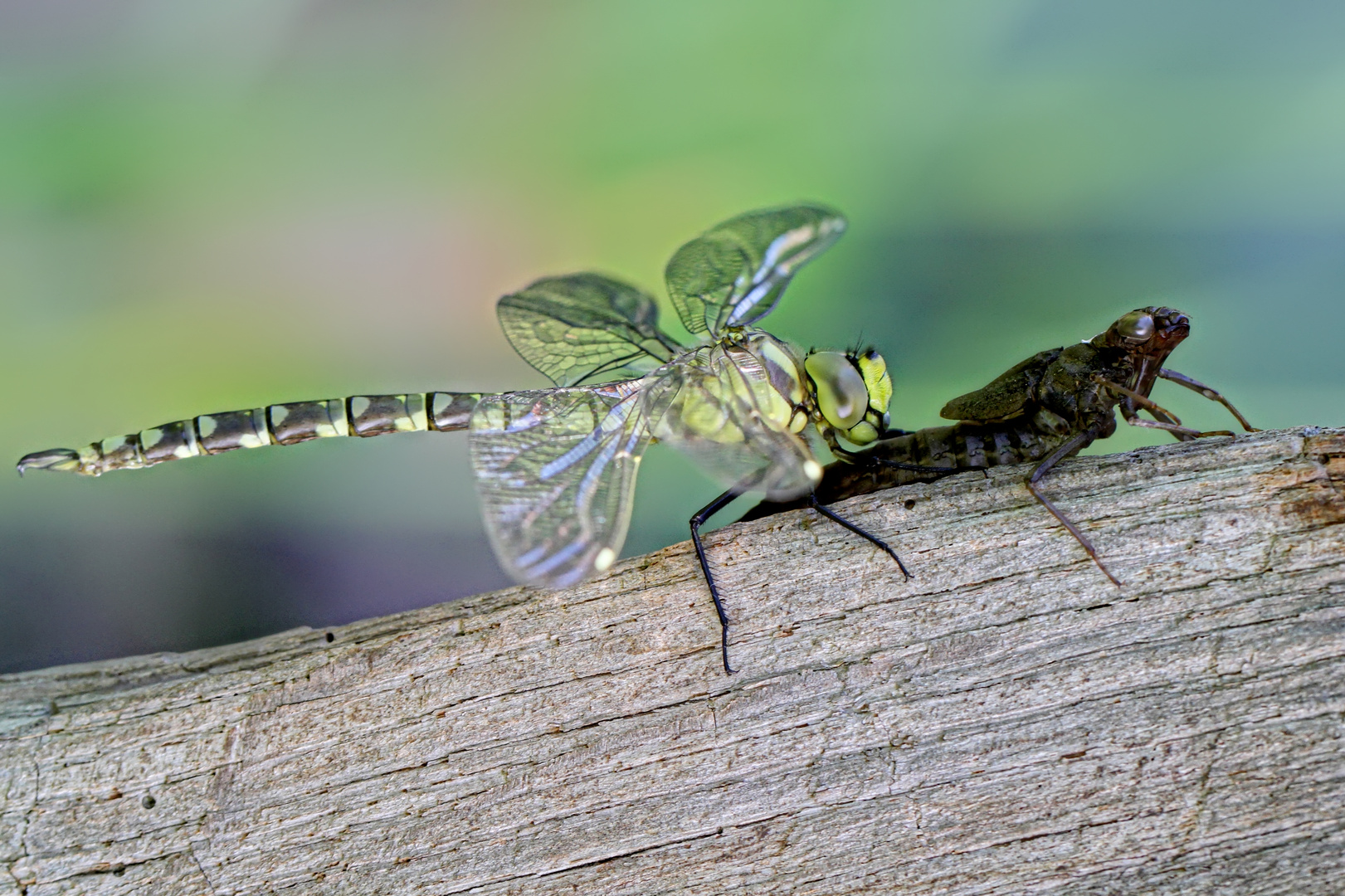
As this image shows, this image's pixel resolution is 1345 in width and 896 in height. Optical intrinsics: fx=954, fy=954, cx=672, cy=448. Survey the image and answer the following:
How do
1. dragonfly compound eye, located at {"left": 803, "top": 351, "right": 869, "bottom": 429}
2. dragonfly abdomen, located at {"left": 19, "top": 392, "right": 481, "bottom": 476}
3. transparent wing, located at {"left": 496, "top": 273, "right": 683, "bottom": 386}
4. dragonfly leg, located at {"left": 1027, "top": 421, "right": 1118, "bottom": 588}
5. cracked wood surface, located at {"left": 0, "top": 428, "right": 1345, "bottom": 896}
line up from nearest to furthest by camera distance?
cracked wood surface, located at {"left": 0, "top": 428, "right": 1345, "bottom": 896} < dragonfly leg, located at {"left": 1027, "top": 421, "right": 1118, "bottom": 588} < dragonfly compound eye, located at {"left": 803, "top": 351, "right": 869, "bottom": 429} < dragonfly abdomen, located at {"left": 19, "top": 392, "right": 481, "bottom": 476} < transparent wing, located at {"left": 496, "top": 273, "right": 683, "bottom": 386}

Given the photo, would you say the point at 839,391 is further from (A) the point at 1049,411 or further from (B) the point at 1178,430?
(B) the point at 1178,430

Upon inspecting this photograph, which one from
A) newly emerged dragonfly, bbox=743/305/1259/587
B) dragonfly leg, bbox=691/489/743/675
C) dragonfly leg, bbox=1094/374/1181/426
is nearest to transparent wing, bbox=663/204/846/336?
newly emerged dragonfly, bbox=743/305/1259/587

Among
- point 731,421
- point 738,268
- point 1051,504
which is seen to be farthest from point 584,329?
point 1051,504

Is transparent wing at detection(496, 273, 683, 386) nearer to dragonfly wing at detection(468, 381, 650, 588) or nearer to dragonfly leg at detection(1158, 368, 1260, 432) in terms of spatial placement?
dragonfly wing at detection(468, 381, 650, 588)

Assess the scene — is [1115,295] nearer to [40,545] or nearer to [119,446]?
[119,446]

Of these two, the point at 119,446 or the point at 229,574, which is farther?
the point at 229,574

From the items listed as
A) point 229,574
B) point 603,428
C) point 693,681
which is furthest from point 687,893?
point 229,574
